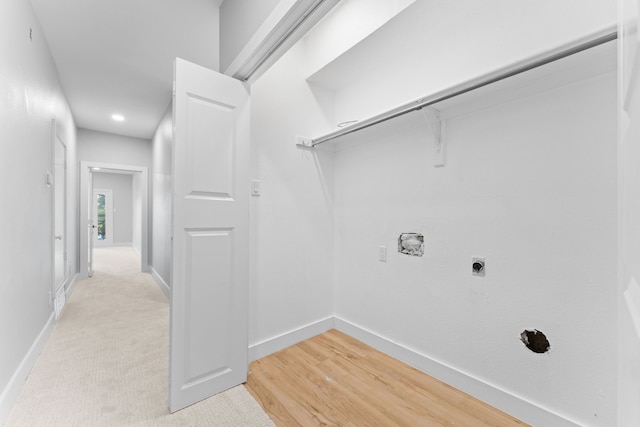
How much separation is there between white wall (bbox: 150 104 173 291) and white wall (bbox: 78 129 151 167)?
70 centimetres

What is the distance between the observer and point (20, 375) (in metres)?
1.69

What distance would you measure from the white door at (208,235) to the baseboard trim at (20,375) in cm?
84

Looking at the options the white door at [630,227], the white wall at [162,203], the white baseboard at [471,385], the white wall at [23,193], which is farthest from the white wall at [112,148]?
the white door at [630,227]

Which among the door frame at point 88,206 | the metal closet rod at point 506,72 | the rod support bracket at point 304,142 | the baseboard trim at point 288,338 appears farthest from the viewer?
the door frame at point 88,206

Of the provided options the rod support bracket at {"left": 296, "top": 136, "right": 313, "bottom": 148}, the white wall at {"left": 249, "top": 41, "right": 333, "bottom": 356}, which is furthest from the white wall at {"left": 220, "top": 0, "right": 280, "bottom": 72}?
the rod support bracket at {"left": 296, "top": 136, "right": 313, "bottom": 148}

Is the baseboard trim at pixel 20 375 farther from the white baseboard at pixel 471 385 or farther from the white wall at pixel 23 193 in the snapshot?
the white baseboard at pixel 471 385

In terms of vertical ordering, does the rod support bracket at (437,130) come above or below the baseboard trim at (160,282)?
above

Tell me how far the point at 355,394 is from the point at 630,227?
1691 millimetres

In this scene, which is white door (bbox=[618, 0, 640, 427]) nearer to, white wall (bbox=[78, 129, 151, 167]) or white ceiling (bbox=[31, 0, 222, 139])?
white ceiling (bbox=[31, 0, 222, 139])

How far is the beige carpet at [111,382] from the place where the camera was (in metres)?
1.47

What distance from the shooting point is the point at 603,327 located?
126 centimetres

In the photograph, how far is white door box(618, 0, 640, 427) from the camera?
1.26ft

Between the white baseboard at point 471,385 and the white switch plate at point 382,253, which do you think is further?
the white switch plate at point 382,253

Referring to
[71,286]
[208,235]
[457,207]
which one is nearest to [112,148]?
[71,286]
